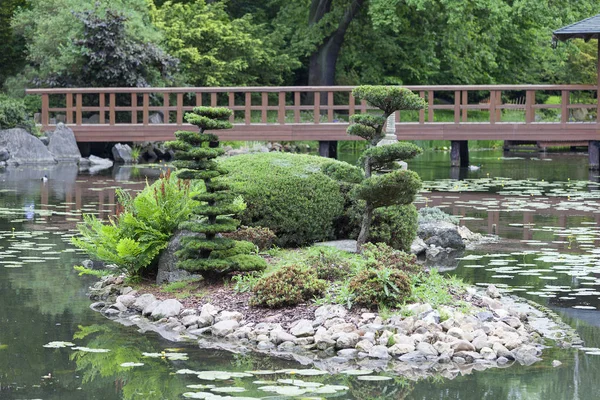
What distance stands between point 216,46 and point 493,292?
1192 inches

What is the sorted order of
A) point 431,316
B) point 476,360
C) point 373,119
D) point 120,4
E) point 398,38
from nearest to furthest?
point 476,360 < point 431,316 < point 373,119 < point 120,4 < point 398,38

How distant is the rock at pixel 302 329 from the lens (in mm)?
8086

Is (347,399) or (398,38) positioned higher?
(398,38)

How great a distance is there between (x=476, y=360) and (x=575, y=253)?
5.44m

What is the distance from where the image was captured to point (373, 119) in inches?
443

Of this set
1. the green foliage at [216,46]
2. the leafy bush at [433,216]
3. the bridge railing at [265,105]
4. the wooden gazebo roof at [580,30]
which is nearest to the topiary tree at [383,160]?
the leafy bush at [433,216]

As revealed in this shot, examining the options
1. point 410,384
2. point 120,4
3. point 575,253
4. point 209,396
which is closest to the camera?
point 209,396

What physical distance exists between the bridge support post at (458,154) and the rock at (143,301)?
73.1 feet

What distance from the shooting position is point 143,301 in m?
9.32

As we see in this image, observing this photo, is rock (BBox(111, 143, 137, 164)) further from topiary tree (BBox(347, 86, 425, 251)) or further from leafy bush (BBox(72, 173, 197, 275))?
leafy bush (BBox(72, 173, 197, 275))

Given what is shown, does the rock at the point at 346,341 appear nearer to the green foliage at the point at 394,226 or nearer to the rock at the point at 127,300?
the rock at the point at 127,300

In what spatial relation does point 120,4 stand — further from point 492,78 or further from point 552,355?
point 552,355

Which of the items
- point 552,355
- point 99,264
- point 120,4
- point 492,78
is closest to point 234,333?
point 552,355

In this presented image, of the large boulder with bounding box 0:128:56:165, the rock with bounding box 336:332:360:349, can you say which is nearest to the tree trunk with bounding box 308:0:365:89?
the large boulder with bounding box 0:128:56:165
